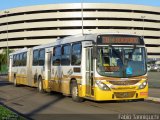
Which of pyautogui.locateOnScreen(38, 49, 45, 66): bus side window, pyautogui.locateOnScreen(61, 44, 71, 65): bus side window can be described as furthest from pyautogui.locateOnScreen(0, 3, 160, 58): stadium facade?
pyautogui.locateOnScreen(61, 44, 71, 65): bus side window

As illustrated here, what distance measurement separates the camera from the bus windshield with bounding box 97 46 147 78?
16.7 m

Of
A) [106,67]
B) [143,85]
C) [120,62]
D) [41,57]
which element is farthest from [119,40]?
[41,57]

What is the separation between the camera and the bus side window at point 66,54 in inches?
784

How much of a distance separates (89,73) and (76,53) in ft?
5.58

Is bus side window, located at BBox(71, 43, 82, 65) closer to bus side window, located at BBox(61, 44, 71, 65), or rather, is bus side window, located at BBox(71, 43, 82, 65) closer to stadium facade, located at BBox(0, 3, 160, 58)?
bus side window, located at BBox(61, 44, 71, 65)

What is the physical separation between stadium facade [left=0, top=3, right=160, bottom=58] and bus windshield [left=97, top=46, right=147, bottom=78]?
103 m

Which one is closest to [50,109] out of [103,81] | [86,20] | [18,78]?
[103,81]

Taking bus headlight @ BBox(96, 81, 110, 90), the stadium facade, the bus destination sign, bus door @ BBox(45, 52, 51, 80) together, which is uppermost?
the stadium facade

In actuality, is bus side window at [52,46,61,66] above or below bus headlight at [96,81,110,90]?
above

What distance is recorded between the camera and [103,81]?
16.5m

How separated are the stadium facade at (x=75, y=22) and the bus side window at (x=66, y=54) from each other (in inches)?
3922

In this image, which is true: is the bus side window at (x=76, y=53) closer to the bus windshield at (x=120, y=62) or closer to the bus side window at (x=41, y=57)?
the bus windshield at (x=120, y=62)

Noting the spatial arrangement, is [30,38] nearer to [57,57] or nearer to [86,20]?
[86,20]

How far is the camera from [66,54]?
2022cm
